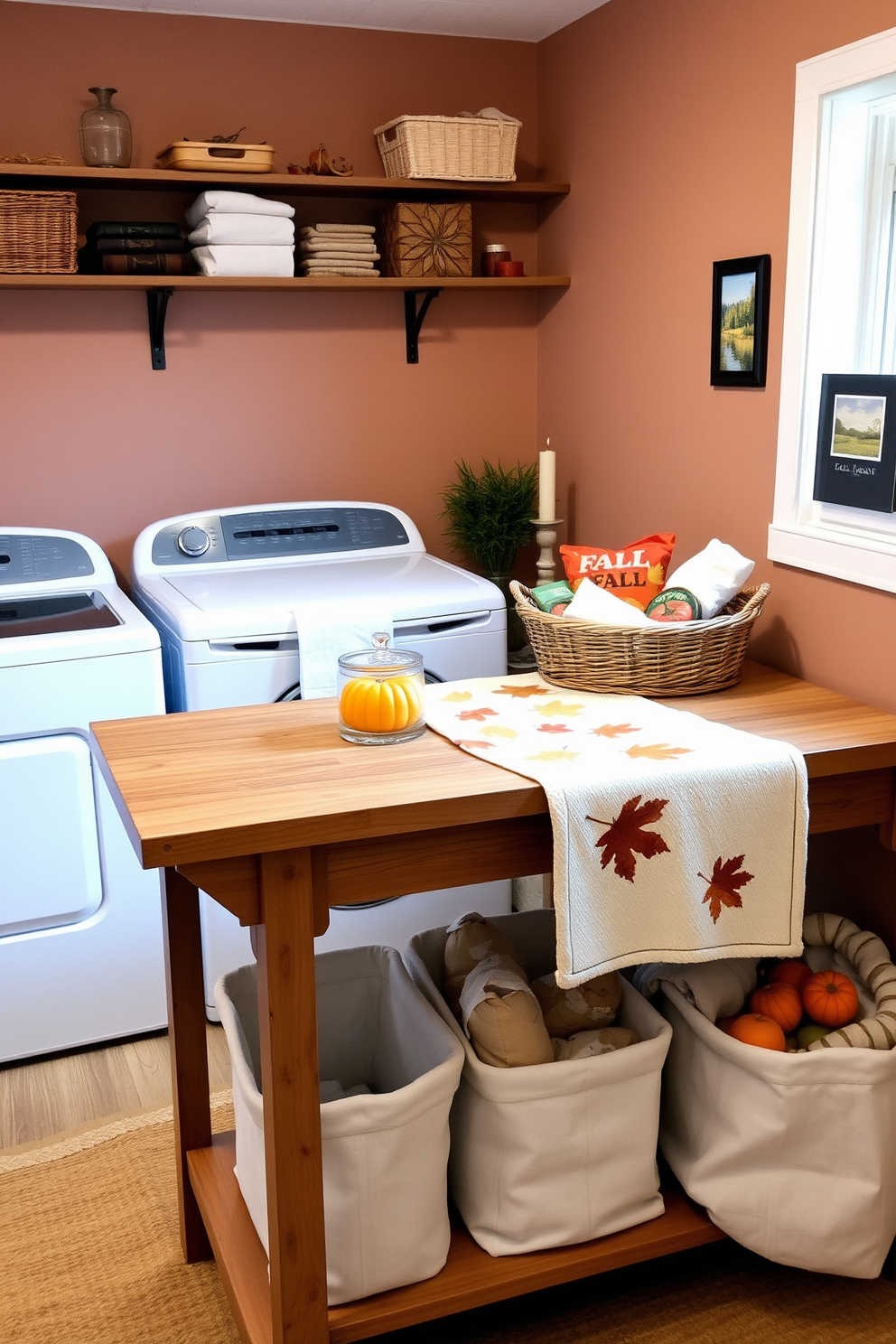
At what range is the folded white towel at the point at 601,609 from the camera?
2043mm

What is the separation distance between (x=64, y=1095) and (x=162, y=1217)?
1.56 feet

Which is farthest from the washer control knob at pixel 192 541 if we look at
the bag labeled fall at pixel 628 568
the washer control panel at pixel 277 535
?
the bag labeled fall at pixel 628 568

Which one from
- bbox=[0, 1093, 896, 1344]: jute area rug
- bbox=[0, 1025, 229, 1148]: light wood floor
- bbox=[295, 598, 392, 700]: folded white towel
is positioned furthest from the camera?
bbox=[295, 598, 392, 700]: folded white towel

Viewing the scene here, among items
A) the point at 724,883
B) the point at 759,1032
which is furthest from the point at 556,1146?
the point at 724,883

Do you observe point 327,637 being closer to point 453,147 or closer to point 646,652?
point 646,652

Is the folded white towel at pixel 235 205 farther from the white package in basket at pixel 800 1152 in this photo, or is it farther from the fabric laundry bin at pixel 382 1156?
the white package in basket at pixel 800 1152

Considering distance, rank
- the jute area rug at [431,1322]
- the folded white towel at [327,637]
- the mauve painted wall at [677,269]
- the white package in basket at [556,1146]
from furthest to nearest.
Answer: the folded white towel at [327,637] < the mauve painted wall at [677,269] < the jute area rug at [431,1322] < the white package in basket at [556,1146]

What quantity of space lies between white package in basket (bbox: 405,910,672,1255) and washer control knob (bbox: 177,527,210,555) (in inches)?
59.3

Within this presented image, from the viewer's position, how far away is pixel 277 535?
10.0ft

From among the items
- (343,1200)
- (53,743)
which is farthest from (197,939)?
(53,743)

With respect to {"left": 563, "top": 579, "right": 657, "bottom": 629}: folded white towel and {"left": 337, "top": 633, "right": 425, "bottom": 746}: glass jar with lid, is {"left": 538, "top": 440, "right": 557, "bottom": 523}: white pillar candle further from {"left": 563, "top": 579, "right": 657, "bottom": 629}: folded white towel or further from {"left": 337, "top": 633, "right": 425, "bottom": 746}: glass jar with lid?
{"left": 337, "top": 633, "right": 425, "bottom": 746}: glass jar with lid

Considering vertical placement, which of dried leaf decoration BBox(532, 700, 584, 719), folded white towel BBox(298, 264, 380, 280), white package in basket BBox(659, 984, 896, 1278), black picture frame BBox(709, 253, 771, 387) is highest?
folded white towel BBox(298, 264, 380, 280)

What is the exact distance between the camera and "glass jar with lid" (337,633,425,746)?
69.2 inches

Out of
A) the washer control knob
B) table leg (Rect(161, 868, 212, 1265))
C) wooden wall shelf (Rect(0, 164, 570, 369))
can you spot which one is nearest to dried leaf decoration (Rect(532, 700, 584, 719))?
table leg (Rect(161, 868, 212, 1265))
